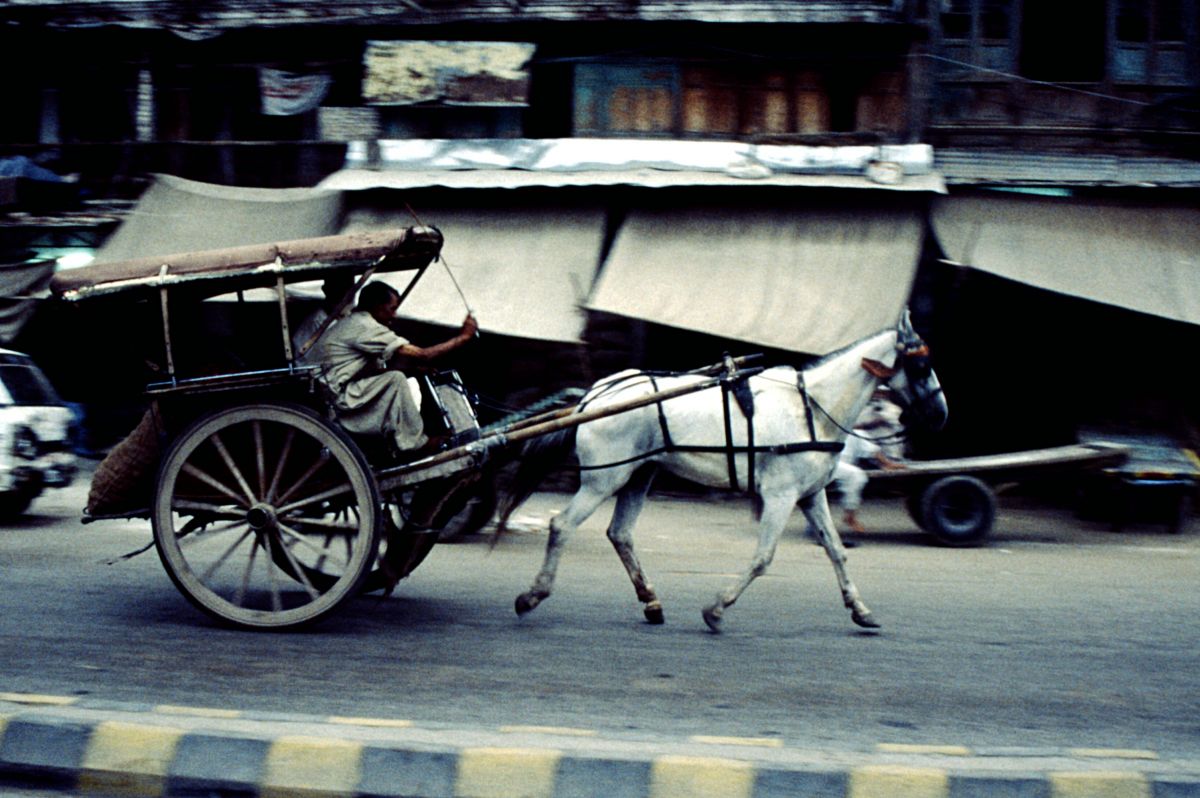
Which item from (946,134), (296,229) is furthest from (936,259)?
(296,229)

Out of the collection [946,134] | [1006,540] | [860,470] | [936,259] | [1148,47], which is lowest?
[1006,540]

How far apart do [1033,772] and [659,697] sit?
162 centimetres

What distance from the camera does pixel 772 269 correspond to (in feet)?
42.3

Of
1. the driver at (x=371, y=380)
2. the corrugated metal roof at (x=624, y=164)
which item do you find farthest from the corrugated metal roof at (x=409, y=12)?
the driver at (x=371, y=380)

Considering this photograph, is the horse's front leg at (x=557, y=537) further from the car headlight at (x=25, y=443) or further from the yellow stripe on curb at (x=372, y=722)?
the car headlight at (x=25, y=443)

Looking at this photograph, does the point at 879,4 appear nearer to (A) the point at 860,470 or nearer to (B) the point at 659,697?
(A) the point at 860,470

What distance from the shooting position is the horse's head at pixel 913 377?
6.70 metres

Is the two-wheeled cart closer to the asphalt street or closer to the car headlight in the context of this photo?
the asphalt street

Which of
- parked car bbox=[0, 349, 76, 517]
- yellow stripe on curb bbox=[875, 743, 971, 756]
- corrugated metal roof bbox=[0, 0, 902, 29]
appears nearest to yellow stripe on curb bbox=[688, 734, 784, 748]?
yellow stripe on curb bbox=[875, 743, 971, 756]

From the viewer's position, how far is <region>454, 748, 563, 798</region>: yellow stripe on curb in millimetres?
4234

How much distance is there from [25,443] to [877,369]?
24.2ft

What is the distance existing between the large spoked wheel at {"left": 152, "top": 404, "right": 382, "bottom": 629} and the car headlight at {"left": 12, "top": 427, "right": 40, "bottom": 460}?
194 inches

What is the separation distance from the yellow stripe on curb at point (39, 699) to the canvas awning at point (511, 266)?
299 inches

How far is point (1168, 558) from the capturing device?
34.0 feet
